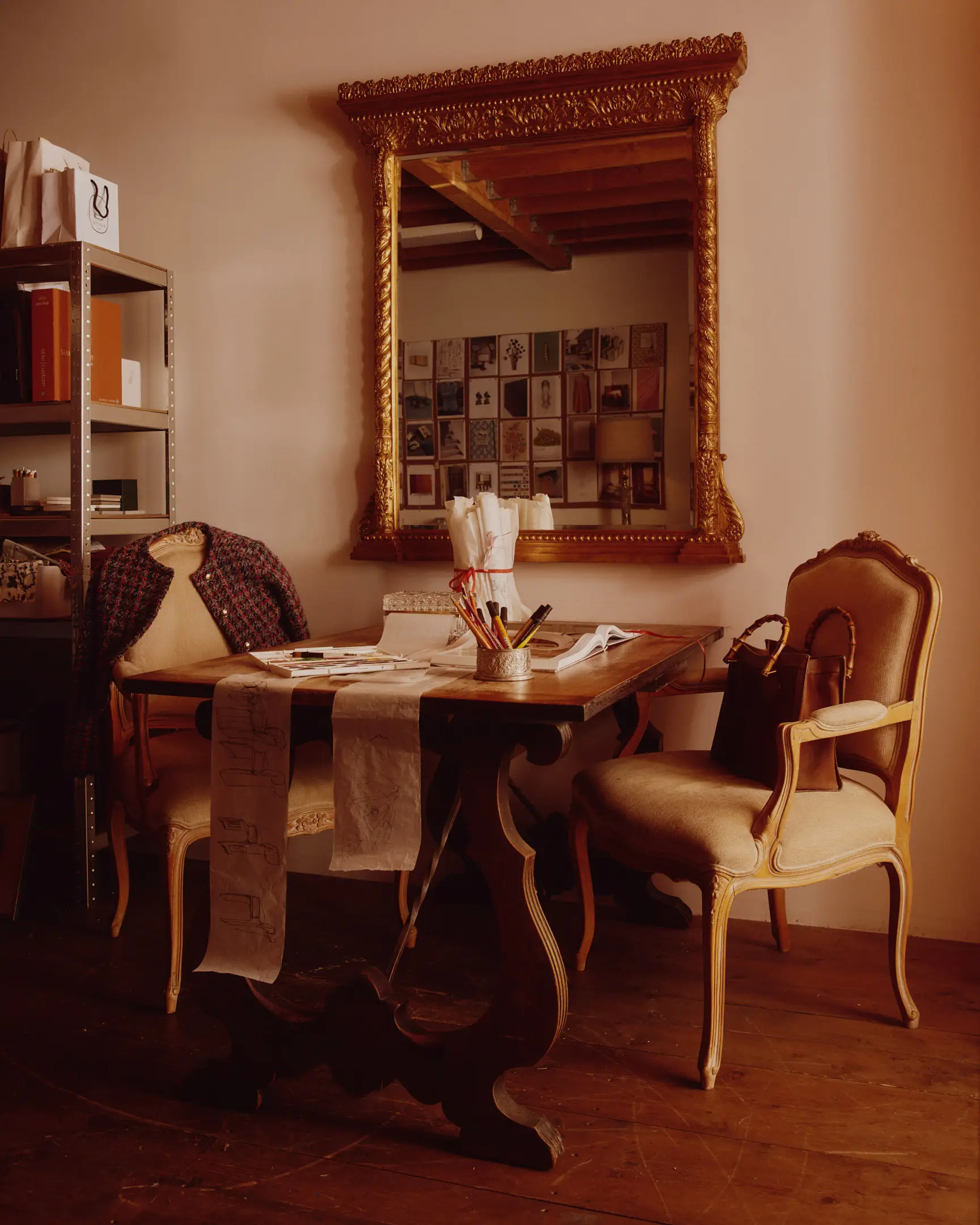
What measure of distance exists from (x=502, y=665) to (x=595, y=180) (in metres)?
1.72

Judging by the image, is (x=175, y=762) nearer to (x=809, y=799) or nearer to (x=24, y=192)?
(x=809, y=799)

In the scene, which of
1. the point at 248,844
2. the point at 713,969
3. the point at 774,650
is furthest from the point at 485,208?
the point at 713,969

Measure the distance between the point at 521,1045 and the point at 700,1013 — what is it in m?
0.72

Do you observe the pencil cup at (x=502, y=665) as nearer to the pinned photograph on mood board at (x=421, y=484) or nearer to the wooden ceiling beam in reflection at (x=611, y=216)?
the pinned photograph on mood board at (x=421, y=484)

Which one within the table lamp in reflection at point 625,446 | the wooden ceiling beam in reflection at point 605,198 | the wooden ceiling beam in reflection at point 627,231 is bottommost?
the table lamp in reflection at point 625,446

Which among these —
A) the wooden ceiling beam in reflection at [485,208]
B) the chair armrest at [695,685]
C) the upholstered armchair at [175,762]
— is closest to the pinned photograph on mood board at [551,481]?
the wooden ceiling beam in reflection at [485,208]

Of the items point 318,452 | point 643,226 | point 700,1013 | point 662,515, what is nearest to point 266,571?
point 318,452

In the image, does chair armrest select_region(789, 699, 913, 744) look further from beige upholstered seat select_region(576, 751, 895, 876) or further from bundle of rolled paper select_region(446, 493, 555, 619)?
bundle of rolled paper select_region(446, 493, 555, 619)

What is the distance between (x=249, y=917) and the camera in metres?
1.87

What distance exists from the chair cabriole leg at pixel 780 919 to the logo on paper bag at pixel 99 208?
8.72 ft

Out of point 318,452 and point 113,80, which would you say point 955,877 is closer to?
point 318,452

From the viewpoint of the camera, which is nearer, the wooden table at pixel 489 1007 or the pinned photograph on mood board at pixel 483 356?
the wooden table at pixel 489 1007

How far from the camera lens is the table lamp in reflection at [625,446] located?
2.94 meters

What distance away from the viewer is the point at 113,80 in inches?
137
